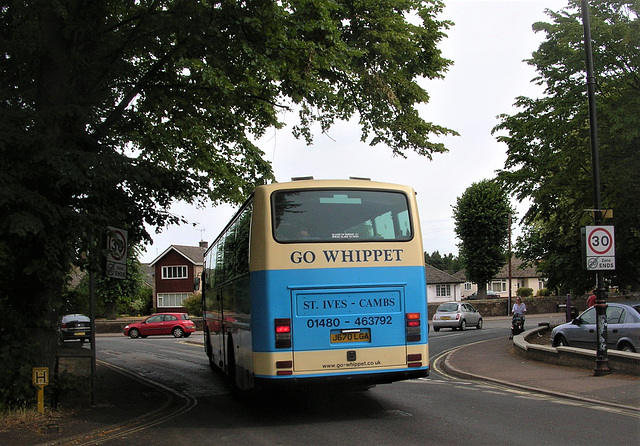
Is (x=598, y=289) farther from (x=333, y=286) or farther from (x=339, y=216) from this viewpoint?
(x=333, y=286)

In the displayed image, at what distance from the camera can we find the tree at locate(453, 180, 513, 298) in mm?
64000

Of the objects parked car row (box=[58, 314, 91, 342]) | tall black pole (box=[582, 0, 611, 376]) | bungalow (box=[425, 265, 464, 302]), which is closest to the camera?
tall black pole (box=[582, 0, 611, 376])

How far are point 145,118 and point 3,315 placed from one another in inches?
178

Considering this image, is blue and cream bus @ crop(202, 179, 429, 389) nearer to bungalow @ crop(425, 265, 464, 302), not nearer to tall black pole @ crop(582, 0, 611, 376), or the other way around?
tall black pole @ crop(582, 0, 611, 376)

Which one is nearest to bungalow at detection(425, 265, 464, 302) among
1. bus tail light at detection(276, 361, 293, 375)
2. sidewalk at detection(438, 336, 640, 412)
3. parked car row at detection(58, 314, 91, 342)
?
parked car row at detection(58, 314, 91, 342)

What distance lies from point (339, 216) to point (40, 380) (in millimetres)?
5097

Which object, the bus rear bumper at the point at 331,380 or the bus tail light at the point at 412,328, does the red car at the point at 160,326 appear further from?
the bus tail light at the point at 412,328

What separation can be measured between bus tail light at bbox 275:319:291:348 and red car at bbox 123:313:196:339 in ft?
114

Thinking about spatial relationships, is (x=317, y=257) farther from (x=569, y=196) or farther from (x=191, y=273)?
(x=191, y=273)

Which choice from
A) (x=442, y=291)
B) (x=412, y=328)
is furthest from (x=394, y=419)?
(x=442, y=291)

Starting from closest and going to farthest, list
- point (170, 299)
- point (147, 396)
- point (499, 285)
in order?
point (147, 396) < point (170, 299) < point (499, 285)

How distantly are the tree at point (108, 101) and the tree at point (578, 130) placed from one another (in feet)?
34.9

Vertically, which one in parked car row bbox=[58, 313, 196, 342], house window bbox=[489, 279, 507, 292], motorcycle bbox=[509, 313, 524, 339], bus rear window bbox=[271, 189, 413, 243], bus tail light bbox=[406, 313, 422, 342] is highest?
bus rear window bbox=[271, 189, 413, 243]

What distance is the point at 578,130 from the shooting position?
22188 millimetres
